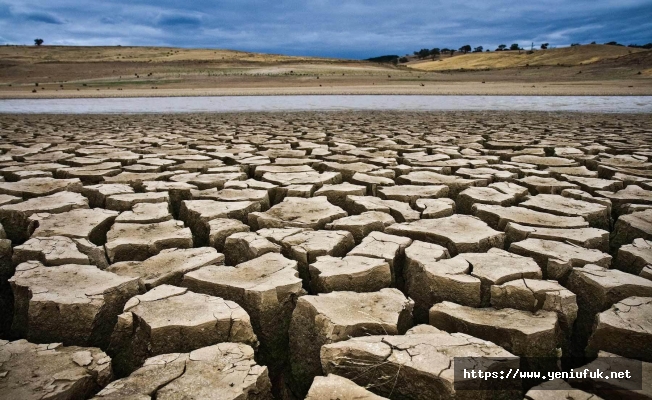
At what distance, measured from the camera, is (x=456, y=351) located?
1.06 meters

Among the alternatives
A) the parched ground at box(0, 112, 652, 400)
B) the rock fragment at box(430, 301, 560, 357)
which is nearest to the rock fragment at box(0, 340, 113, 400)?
the parched ground at box(0, 112, 652, 400)

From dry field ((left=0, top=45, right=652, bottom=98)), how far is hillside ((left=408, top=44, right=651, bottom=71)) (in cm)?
8

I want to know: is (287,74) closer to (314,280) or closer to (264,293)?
(314,280)

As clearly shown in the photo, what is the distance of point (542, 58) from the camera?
115 feet

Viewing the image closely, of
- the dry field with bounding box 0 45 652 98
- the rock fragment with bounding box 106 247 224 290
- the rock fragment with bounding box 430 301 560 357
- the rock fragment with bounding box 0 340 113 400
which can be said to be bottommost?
the rock fragment with bounding box 430 301 560 357

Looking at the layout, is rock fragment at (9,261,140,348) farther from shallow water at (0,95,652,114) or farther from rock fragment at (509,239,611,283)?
shallow water at (0,95,652,114)

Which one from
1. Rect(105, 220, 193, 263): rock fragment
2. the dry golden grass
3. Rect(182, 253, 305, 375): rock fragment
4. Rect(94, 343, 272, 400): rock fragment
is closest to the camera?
Rect(94, 343, 272, 400): rock fragment

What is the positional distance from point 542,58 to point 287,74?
22.8 metres

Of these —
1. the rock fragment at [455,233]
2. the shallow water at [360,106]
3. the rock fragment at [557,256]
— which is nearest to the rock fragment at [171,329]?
the rock fragment at [455,233]

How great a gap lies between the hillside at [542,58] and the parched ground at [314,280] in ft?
109

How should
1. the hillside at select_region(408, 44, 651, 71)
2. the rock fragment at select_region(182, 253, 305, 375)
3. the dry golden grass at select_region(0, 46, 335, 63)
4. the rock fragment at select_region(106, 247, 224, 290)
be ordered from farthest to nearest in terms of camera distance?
the dry golden grass at select_region(0, 46, 335, 63) < the hillside at select_region(408, 44, 651, 71) < the rock fragment at select_region(106, 247, 224, 290) < the rock fragment at select_region(182, 253, 305, 375)

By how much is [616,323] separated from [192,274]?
4.31ft

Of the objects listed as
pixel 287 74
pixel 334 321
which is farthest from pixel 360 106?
pixel 287 74

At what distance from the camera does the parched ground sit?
3.40 feet
